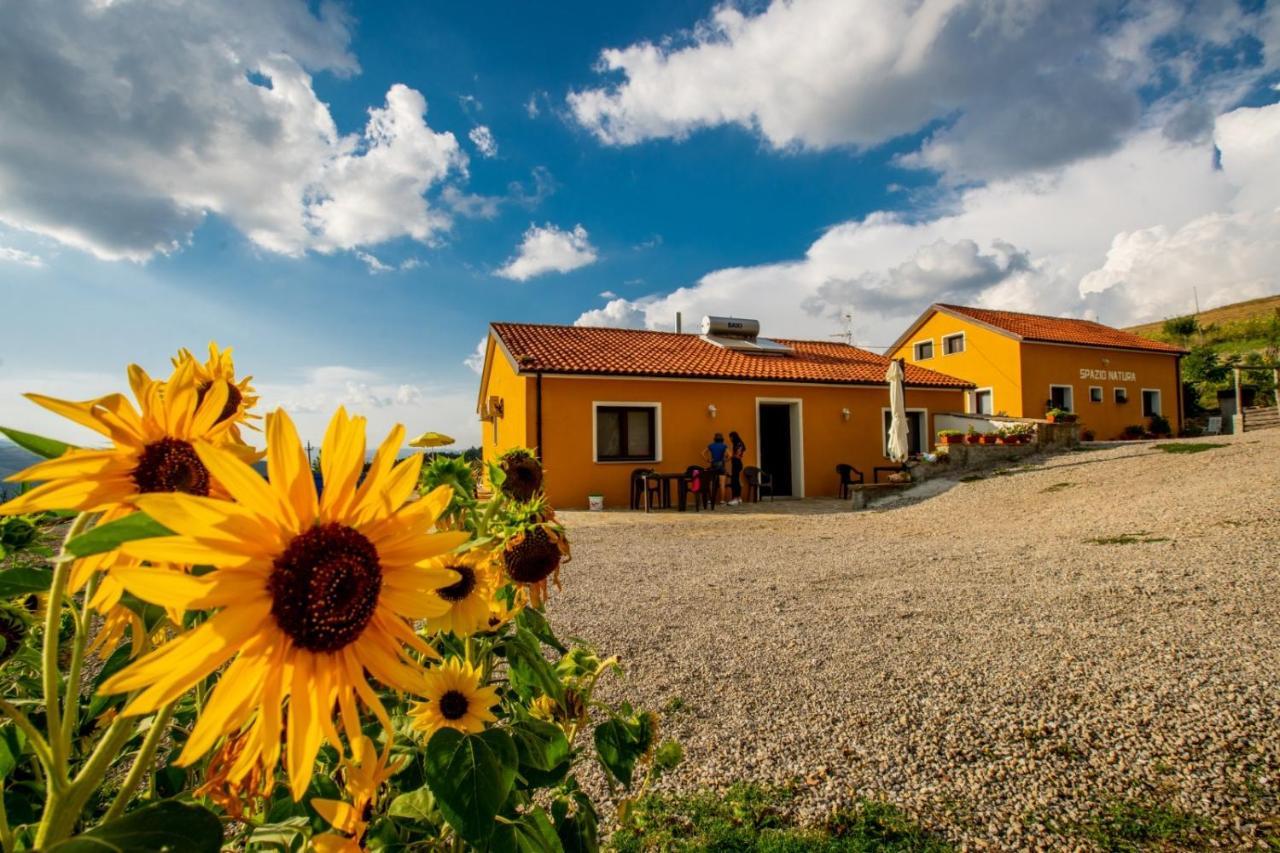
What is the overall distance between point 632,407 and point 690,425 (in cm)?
138

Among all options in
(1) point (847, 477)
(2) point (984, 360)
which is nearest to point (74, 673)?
(1) point (847, 477)

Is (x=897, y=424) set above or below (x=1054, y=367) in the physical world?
below

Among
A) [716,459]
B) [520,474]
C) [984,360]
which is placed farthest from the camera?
[984,360]

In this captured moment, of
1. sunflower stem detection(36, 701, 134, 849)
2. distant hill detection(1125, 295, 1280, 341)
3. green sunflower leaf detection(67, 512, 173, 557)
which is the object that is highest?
distant hill detection(1125, 295, 1280, 341)

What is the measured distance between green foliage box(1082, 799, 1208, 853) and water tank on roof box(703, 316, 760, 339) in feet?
52.8

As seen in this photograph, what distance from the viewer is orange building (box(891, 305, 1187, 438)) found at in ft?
68.8

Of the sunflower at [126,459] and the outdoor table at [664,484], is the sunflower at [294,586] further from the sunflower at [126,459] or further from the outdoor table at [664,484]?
the outdoor table at [664,484]

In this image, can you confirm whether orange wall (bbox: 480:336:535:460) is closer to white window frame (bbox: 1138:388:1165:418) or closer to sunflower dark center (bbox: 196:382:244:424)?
sunflower dark center (bbox: 196:382:244:424)

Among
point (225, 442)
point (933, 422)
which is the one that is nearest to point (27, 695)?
point (225, 442)

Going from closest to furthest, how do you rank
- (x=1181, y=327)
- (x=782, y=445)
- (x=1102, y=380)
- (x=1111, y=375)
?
(x=782, y=445) → (x=1102, y=380) → (x=1111, y=375) → (x=1181, y=327)

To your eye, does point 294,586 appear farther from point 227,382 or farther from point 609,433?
point 609,433

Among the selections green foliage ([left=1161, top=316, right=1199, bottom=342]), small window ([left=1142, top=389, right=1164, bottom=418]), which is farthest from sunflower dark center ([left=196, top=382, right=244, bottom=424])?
green foliage ([left=1161, top=316, right=1199, bottom=342])

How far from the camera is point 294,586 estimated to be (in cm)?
56

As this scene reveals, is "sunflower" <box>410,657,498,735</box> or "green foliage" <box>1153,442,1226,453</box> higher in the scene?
"green foliage" <box>1153,442,1226,453</box>
